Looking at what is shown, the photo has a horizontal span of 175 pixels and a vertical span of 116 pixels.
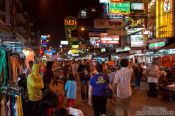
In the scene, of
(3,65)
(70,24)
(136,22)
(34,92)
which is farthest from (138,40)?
(3,65)

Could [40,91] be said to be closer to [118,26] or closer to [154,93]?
[154,93]

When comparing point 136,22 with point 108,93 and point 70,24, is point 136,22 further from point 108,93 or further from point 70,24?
point 108,93

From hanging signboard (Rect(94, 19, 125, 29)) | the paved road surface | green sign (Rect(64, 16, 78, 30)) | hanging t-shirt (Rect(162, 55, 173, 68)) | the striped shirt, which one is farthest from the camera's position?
green sign (Rect(64, 16, 78, 30))

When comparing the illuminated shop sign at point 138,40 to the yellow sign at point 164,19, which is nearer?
→ the illuminated shop sign at point 138,40

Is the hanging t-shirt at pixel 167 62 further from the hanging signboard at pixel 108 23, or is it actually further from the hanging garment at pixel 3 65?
the hanging garment at pixel 3 65

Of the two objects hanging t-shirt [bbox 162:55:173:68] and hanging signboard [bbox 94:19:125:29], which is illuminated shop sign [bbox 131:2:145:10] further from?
hanging t-shirt [bbox 162:55:173:68]

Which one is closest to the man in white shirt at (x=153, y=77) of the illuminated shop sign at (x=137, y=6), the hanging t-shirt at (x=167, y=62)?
the hanging t-shirt at (x=167, y=62)

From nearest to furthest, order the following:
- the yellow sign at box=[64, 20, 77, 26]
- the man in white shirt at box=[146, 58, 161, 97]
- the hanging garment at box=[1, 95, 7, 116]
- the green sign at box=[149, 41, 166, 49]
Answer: the hanging garment at box=[1, 95, 7, 116] → the man in white shirt at box=[146, 58, 161, 97] → the green sign at box=[149, 41, 166, 49] → the yellow sign at box=[64, 20, 77, 26]

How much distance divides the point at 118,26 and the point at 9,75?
64.0ft

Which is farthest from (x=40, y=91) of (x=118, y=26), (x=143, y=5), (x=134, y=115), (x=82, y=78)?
(x=143, y=5)

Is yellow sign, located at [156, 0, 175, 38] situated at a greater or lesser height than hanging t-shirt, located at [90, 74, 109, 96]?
greater

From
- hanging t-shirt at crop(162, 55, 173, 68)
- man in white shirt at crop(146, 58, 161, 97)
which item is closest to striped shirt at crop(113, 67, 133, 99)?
man in white shirt at crop(146, 58, 161, 97)

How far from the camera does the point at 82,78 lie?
53.8 ft

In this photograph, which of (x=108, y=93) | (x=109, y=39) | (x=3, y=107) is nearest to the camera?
(x=3, y=107)
